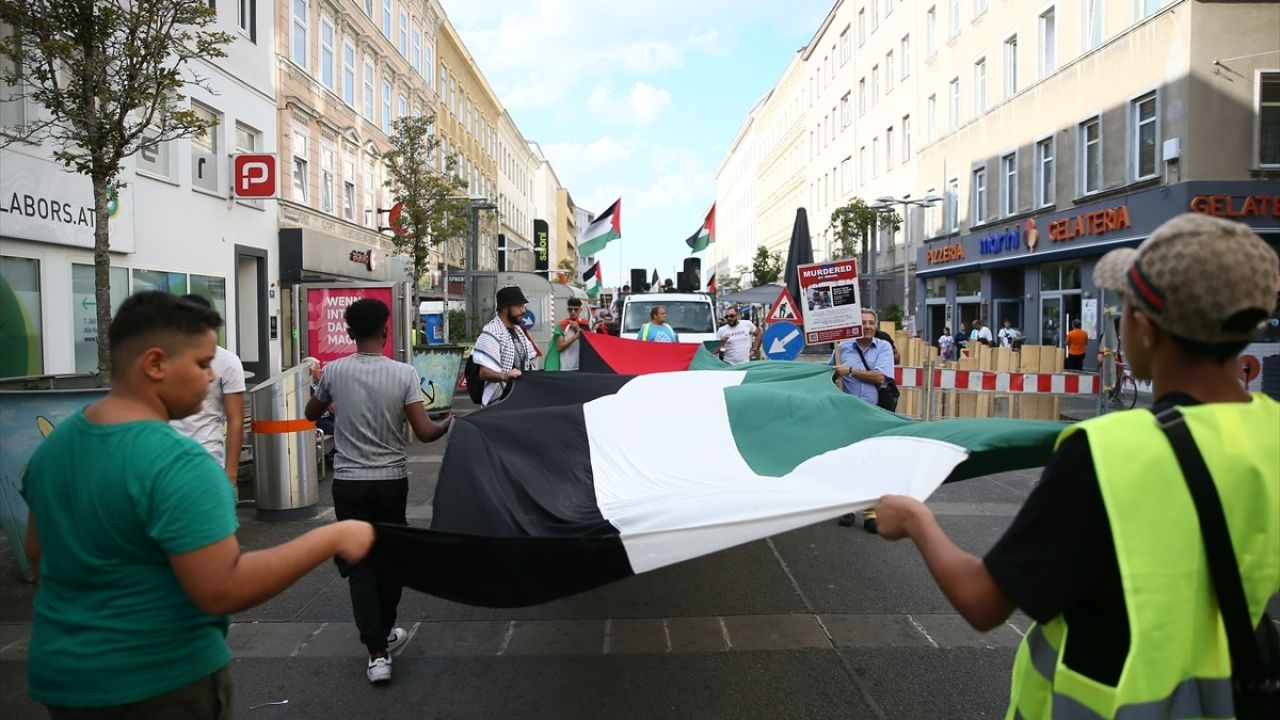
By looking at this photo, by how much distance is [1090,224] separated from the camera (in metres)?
24.7

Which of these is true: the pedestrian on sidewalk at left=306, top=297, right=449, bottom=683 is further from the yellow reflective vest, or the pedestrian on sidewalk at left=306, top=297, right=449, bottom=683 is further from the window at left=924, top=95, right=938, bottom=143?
the window at left=924, top=95, right=938, bottom=143

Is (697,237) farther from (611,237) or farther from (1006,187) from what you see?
(1006,187)

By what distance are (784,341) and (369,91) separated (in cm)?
2327

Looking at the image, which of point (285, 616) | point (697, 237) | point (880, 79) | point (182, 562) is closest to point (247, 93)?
point (697, 237)

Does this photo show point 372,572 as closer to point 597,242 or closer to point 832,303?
point 832,303

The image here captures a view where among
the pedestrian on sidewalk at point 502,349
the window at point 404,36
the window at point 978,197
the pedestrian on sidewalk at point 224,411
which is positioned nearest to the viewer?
the pedestrian on sidewalk at point 224,411

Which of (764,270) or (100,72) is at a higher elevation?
(764,270)

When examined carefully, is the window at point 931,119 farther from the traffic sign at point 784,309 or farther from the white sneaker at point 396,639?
the white sneaker at point 396,639

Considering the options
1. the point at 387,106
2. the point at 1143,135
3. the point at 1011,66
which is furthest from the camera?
the point at 387,106

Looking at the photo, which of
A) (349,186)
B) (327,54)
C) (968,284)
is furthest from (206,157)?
(968,284)

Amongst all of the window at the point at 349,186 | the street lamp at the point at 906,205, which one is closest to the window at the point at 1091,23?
the street lamp at the point at 906,205

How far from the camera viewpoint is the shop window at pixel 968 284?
33.1m

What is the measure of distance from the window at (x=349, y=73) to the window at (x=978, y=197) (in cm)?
2265

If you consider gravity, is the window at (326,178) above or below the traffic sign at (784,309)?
above
